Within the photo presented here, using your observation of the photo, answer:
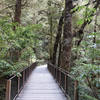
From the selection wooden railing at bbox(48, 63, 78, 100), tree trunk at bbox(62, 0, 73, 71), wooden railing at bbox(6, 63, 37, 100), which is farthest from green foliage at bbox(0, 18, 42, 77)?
wooden railing at bbox(48, 63, 78, 100)

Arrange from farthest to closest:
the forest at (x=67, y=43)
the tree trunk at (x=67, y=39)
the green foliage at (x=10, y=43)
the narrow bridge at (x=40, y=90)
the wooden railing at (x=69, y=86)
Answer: the tree trunk at (x=67, y=39)
the green foliage at (x=10, y=43)
the narrow bridge at (x=40, y=90)
the wooden railing at (x=69, y=86)
the forest at (x=67, y=43)

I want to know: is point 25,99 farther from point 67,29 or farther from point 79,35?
point 79,35

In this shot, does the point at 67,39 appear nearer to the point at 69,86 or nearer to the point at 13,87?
the point at 69,86

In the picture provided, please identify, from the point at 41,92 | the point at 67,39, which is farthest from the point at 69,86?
the point at 67,39

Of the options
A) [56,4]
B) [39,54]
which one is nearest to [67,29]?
[56,4]

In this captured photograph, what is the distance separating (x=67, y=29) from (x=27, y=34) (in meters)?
2.08

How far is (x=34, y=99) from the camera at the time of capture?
16.0 feet

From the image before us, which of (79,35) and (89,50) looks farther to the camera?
(79,35)

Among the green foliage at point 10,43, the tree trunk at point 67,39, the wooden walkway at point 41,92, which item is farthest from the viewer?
the tree trunk at point 67,39

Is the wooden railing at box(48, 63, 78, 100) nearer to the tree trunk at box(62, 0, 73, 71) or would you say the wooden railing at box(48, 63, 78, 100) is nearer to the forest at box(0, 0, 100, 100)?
the forest at box(0, 0, 100, 100)

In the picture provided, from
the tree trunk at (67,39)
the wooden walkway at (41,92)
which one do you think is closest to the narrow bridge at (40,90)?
the wooden walkway at (41,92)

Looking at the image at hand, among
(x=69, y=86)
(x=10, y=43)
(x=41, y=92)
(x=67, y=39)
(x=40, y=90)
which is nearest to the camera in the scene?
(x=69, y=86)

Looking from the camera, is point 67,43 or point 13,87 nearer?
point 13,87

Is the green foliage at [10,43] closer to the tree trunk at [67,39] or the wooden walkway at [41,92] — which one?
the wooden walkway at [41,92]
